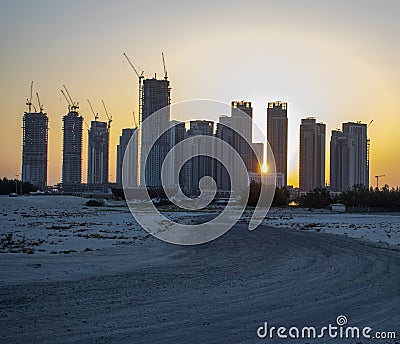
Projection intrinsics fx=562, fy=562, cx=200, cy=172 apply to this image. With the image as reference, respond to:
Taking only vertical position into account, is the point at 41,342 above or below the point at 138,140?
below

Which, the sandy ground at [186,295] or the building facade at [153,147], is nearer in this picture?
the sandy ground at [186,295]

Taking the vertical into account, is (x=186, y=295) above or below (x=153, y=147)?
below

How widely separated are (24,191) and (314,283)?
515ft

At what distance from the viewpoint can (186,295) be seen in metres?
14.7

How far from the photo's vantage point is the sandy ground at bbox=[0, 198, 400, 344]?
10.7 m

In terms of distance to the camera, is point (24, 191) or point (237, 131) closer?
point (237, 131)

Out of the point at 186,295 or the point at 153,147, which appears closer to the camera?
the point at 186,295

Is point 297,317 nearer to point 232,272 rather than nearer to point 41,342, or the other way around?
point 41,342

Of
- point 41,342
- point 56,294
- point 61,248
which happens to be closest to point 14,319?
point 41,342

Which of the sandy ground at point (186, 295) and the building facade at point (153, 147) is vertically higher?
the building facade at point (153, 147)

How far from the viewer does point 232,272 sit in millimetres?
19375

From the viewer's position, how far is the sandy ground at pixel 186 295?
10742 millimetres

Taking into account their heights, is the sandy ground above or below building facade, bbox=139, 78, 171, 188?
below

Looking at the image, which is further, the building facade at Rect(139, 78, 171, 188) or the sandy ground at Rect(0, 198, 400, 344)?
the building facade at Rect(139, 78, 171, 188)
